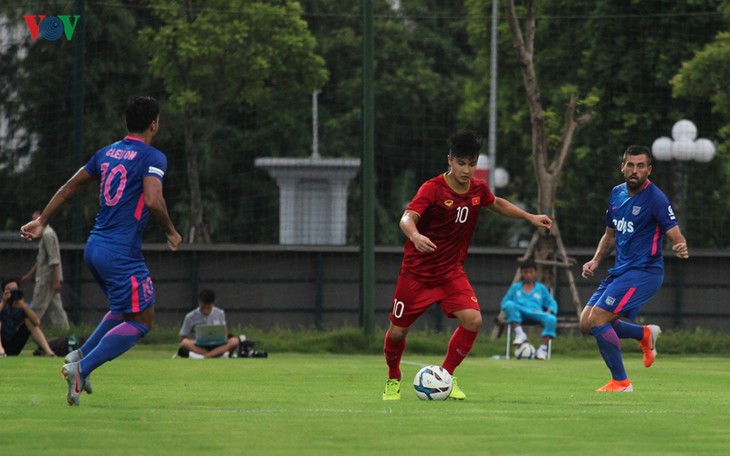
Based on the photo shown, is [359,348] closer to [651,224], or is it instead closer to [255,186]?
[255,186]

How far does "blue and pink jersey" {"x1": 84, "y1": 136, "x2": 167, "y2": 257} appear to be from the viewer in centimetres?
1052

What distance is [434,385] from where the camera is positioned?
11.4 metres

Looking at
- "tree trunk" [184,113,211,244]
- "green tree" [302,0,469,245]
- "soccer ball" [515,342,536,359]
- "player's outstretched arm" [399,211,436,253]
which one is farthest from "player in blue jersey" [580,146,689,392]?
"green tree" [302,0,469,245]

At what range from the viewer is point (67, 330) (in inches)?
940

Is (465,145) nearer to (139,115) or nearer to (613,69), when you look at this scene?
(139,115)

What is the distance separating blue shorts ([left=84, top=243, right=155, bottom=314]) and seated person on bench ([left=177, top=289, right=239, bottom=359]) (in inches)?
435

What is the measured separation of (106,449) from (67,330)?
16.6 meters

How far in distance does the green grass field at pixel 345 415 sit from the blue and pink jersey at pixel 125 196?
117cm

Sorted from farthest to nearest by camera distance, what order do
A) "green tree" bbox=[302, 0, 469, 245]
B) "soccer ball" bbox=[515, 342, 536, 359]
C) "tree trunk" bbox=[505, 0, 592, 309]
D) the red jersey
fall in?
"green tree" bbox=[302, 0, 469, 245] < "tree trunk" bbox=[505, 0, 592, 309] < "soccer ball" bbox=[515, 342, 536, 359] < the red jersey

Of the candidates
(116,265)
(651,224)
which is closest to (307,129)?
(651,224)

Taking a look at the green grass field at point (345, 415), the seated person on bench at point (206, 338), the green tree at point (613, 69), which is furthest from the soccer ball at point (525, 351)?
the green tree at point (613, 69)

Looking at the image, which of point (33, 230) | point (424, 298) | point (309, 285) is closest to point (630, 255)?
point (424, 298)

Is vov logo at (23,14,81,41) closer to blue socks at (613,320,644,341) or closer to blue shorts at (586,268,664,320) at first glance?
blue socks at (613,320,644,341)

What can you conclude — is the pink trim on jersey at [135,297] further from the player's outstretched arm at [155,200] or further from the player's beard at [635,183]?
the player's beard at [635,183]
